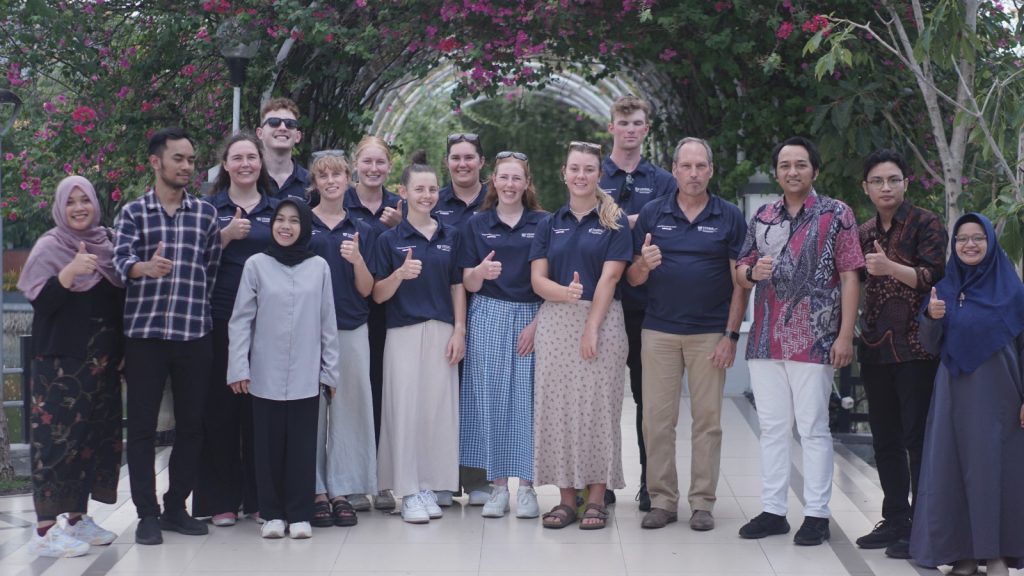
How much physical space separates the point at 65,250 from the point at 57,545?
124 cm

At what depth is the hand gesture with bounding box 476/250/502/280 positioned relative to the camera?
5.91 metres

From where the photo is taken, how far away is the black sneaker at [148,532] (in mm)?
5527

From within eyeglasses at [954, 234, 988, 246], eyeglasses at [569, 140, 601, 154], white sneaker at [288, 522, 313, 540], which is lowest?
white sneaker at [288, 522, 313, 540]

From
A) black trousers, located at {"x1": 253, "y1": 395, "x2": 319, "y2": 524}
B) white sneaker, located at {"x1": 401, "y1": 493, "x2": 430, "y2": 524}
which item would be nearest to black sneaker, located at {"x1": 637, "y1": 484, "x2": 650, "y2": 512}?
white sneaker, located at {"x1": 401, "y1": 493, "x2": 430, "y2": 524}

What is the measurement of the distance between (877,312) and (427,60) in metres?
5.91

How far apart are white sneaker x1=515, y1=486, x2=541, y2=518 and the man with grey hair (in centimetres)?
55

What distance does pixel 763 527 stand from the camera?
5664 mm

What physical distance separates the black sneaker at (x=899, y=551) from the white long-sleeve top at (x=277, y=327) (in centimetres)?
255

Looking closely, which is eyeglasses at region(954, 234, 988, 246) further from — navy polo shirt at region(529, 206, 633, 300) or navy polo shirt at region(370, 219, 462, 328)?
navy polo shirt at region(370, 219, 462, 328)

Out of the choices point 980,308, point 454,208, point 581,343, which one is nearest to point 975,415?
point 980,308

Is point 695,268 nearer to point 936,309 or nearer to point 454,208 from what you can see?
point 936,309

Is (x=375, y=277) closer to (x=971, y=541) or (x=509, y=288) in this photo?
(x=509, y=288)

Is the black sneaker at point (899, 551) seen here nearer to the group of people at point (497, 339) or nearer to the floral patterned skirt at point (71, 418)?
the group of people at point (497, 339)

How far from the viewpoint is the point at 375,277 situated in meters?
6.02
